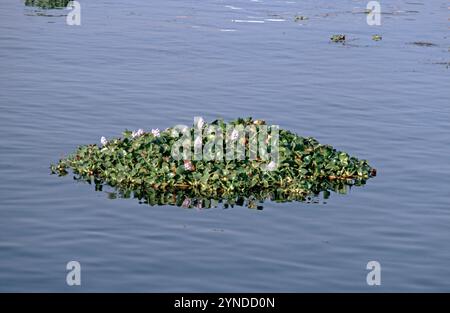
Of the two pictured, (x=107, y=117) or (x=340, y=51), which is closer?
(x=107, y=117)

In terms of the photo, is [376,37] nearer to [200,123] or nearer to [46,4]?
[46,4]

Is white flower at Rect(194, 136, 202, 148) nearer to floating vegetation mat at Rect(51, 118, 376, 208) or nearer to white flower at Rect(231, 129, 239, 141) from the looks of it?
floating vegetation mat at Rect(51, 118, 376, 208)

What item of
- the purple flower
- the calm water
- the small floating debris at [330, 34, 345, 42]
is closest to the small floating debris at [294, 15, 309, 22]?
the calm water

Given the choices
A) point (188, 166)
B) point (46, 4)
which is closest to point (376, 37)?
point (46, 4)

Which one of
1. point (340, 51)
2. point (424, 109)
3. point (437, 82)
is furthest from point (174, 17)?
point (424, 109)
